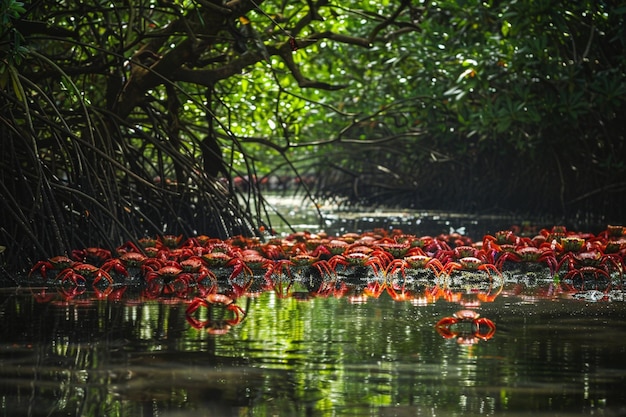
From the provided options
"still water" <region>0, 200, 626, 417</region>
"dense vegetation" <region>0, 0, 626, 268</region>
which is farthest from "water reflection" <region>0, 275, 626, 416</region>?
"dense vegetation" <region>0, 0, 626, 268</region>

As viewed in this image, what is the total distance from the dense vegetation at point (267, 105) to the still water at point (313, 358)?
1537 millimetres

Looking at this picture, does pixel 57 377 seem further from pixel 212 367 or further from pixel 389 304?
pixel 389 304

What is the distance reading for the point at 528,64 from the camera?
12.8m

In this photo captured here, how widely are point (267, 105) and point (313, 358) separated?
9109 mm

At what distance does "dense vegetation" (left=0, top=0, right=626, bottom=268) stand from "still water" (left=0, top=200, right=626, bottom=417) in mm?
1537

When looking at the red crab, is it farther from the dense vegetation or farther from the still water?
the dense vegetation

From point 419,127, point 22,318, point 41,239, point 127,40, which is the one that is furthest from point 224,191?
point 419,127

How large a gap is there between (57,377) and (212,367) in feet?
1.73

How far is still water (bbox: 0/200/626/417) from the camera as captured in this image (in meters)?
3.82

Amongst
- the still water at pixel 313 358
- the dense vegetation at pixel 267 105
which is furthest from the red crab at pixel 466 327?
the dense vegetation at pixel 267 105

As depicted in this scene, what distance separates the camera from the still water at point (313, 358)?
3816mm

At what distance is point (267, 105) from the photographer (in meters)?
13.6

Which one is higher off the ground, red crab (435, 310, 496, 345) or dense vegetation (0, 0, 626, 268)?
dense vegetation (0, 0, 626, 268)

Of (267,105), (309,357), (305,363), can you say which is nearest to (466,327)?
(309,357)
